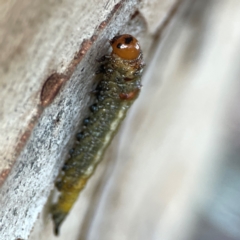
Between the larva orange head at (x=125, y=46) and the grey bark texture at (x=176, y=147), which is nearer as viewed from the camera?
the larva orange head at (x=125, y=46)

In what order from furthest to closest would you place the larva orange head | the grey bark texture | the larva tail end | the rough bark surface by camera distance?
the grey bark texture, the larva tail end, the larva orange head, the rough bark surface

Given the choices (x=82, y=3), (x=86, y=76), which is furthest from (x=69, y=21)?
(x=86, y=76)

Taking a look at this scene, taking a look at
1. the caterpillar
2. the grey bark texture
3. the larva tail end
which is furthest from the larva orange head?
the larva tail end

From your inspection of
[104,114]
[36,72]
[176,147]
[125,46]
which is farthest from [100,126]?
[176,147]

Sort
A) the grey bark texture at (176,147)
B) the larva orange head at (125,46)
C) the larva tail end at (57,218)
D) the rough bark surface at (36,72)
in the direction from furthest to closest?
1. the grey bark texture at (176,147)
2. the larva tail end at (57,218)
3. the larva orange head at (125,46)
4. the rough bark surface at (36,72)

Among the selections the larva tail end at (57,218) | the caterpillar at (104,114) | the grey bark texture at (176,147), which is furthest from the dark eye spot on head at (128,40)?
the larva tail end at (57,218)

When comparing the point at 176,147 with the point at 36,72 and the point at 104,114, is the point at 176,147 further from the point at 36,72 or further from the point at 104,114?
the point at 36,72

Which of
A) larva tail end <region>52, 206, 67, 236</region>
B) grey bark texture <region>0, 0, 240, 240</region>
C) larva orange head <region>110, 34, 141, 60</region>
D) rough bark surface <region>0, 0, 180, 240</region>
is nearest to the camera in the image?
rough bark surface <region>0, 0, 180, 240</region>

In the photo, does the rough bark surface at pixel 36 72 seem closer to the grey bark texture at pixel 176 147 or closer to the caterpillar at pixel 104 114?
the caterpillar at pixel 104 114

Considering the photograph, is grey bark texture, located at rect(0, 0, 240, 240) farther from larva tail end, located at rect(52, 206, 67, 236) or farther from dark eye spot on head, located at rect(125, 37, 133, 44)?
dark eye spot on head, located at rect(125, 37, 133, 44)
